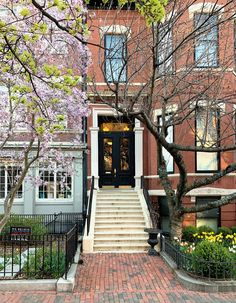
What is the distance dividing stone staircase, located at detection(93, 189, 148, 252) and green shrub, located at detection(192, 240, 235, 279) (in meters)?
4.22

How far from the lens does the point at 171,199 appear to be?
12.0 meters

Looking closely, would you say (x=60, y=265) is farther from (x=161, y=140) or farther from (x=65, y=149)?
(x=65, y=149)

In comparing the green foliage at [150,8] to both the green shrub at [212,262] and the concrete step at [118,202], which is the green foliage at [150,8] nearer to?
the green shrub at [212,262]

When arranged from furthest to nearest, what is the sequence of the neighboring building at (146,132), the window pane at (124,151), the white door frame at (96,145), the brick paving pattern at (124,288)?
the window pane at (124,151), the white door frame at (96,145), the neighboring building at (146,132), the brick paving pattern at (124,288)

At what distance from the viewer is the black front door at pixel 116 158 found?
1767 centimetres

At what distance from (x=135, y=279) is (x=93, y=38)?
1135cm

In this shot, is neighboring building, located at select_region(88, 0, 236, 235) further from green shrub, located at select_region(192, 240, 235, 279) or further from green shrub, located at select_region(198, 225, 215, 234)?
green shrub, located at select_region(192, 240, 235, 279)

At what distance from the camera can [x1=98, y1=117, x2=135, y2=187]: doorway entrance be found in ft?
58.0

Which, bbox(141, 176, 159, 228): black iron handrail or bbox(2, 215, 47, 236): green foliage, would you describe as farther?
bbox(2, 215, 47, 236): green foliage

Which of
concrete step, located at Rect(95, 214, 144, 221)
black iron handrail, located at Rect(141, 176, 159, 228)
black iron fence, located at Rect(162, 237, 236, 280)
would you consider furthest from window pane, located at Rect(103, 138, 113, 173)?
black iron fence, located at Rect(162, 237, 236, 280)

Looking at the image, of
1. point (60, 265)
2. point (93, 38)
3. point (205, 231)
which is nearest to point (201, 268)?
point (60, 265)

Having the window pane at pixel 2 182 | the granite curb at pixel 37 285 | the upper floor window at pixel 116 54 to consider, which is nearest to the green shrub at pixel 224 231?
the upper floor window at pixel 116 54

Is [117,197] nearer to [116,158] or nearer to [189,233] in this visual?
[116,158]

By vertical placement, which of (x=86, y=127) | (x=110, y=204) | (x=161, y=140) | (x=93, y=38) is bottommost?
(x=110, y=204)
